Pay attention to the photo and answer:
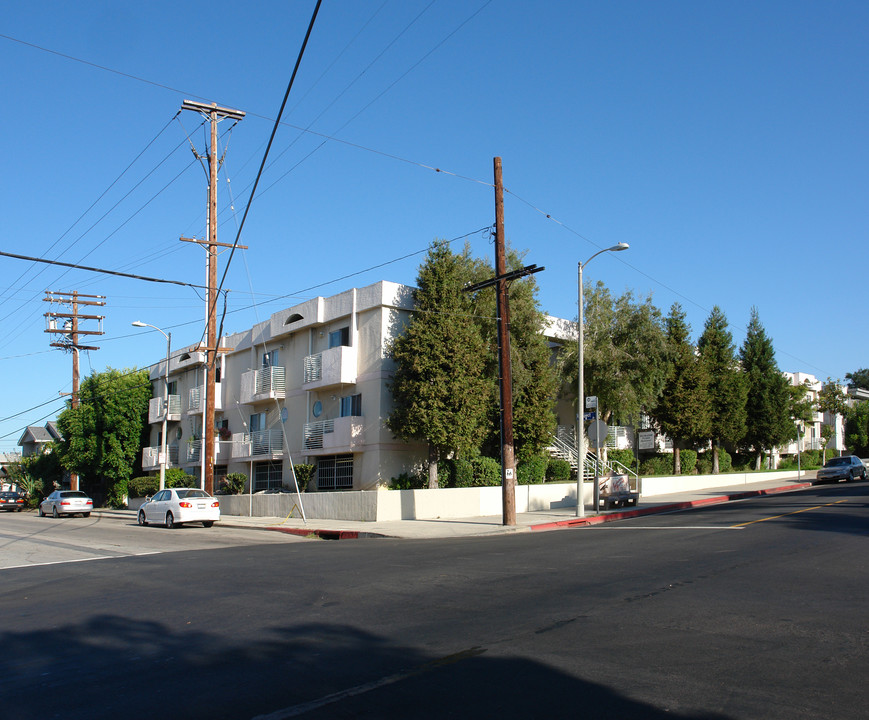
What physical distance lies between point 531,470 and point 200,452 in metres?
19.5

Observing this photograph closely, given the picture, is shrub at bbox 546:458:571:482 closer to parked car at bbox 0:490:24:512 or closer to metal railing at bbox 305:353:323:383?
metal railing at bbox 305:353:323:383

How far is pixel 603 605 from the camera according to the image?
898 cm

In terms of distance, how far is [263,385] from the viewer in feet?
123

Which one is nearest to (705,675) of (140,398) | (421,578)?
(421,578)

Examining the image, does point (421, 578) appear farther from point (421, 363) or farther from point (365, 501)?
point (421, 363)

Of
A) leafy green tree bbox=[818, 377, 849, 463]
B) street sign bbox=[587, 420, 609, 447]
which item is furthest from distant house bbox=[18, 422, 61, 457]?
leafy green tree bbox=[818, 377, 849, 463]

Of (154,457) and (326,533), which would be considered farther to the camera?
(154,457)

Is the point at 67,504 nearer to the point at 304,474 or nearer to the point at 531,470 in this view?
the point at 304,474

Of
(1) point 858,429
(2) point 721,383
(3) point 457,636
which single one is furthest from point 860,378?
(3) point 457,636

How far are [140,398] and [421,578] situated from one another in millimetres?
42508

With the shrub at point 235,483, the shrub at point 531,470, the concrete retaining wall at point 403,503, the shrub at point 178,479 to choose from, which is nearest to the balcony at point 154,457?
the shrub at point 178,479

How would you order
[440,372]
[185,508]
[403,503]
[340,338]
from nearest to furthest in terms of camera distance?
[403,503] < [185,508] < [440,372] < [340,338]

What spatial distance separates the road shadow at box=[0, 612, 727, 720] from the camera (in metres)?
5.46

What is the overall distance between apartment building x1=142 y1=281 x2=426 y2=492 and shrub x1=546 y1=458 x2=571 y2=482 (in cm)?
673
